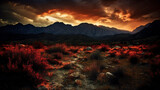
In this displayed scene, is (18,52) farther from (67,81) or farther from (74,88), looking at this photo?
(74,88)

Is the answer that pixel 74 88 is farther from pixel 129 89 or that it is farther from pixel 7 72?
pixel 7 72

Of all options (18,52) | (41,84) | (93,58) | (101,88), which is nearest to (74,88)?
(101,88)

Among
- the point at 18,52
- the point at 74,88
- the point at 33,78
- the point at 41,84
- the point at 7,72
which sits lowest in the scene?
the point at 74,88

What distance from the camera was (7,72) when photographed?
2.51 meters

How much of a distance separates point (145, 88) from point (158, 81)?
609 mm

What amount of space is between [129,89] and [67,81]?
96.8 inches

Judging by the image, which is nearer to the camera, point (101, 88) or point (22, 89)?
point (22, 89)

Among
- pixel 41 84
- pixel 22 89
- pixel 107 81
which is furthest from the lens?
pixel 107 81

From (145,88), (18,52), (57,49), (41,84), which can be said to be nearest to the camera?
(145,88)

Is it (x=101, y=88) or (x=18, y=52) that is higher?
(x=18, y=52)

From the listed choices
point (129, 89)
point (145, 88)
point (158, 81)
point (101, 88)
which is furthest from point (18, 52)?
point (158, 81)

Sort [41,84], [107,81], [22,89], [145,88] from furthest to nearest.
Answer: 1. [107,81]
2. [41,84]
3. [145,88]
4. [22,89]

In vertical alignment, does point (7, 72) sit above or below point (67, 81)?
above

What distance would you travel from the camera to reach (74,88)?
8.95 feet
